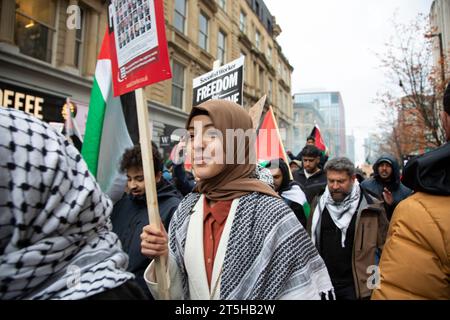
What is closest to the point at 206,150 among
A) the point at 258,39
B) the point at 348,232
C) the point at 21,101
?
the point at 348,232

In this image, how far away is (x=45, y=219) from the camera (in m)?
0.82

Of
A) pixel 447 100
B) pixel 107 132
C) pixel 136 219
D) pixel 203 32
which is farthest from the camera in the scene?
pixel 203 32

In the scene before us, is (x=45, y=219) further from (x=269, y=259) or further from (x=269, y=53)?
(x=269, y=53)

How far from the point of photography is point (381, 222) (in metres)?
2.72

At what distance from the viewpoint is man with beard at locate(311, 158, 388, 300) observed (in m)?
2.61

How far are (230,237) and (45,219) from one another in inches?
30.4

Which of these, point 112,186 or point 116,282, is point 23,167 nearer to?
point 116,282

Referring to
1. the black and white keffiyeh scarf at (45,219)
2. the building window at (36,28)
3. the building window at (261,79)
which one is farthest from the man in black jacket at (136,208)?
the building window at (261,79)

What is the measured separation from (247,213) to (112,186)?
5.51ft

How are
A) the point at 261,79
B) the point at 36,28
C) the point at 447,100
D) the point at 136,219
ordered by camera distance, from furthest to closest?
the point at 261,79
the point at 36,28
the point at 136,219
the point at 447,100

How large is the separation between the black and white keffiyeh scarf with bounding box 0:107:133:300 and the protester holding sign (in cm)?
45

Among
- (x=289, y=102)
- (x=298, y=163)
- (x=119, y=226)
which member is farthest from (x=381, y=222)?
(x=289, y=102)

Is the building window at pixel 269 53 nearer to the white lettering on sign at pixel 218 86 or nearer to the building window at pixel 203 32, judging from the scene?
the building window at pixel 203 32

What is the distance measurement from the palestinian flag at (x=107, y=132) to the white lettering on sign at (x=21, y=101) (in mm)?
6378
